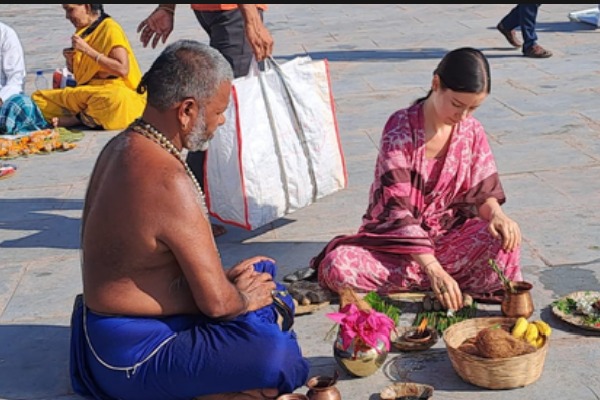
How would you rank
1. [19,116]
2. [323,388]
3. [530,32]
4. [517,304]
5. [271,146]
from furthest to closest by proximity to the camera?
[530,32] → [19,116] → [271,146] → [517,304] → [323,388]

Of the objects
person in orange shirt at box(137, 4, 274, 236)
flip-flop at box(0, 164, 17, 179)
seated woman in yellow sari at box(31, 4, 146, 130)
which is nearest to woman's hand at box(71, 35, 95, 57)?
seated woman in yellow sari at box(31, 4, 146, 130)

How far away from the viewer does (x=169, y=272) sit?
350 centimetres

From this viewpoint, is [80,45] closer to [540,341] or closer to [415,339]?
[415,339]

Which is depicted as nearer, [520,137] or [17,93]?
[520,137]

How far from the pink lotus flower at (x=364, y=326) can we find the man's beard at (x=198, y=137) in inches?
30.9

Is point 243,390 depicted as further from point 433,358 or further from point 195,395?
point 433,358

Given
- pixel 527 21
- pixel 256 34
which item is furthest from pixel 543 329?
pixel 527 21

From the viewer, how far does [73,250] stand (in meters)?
5.60

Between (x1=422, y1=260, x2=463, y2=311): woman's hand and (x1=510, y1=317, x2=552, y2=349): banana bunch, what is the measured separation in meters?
0.32

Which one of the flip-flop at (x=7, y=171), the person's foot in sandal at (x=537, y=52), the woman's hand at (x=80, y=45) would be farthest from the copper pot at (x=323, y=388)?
the person's foot in sandal at (x=537, y=52)

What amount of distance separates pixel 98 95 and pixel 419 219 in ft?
14.5

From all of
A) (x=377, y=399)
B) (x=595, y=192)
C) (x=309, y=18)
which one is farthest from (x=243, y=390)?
(x=309, y=18)

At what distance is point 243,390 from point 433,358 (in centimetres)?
85

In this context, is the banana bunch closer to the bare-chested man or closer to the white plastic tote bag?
the bare-chested man
